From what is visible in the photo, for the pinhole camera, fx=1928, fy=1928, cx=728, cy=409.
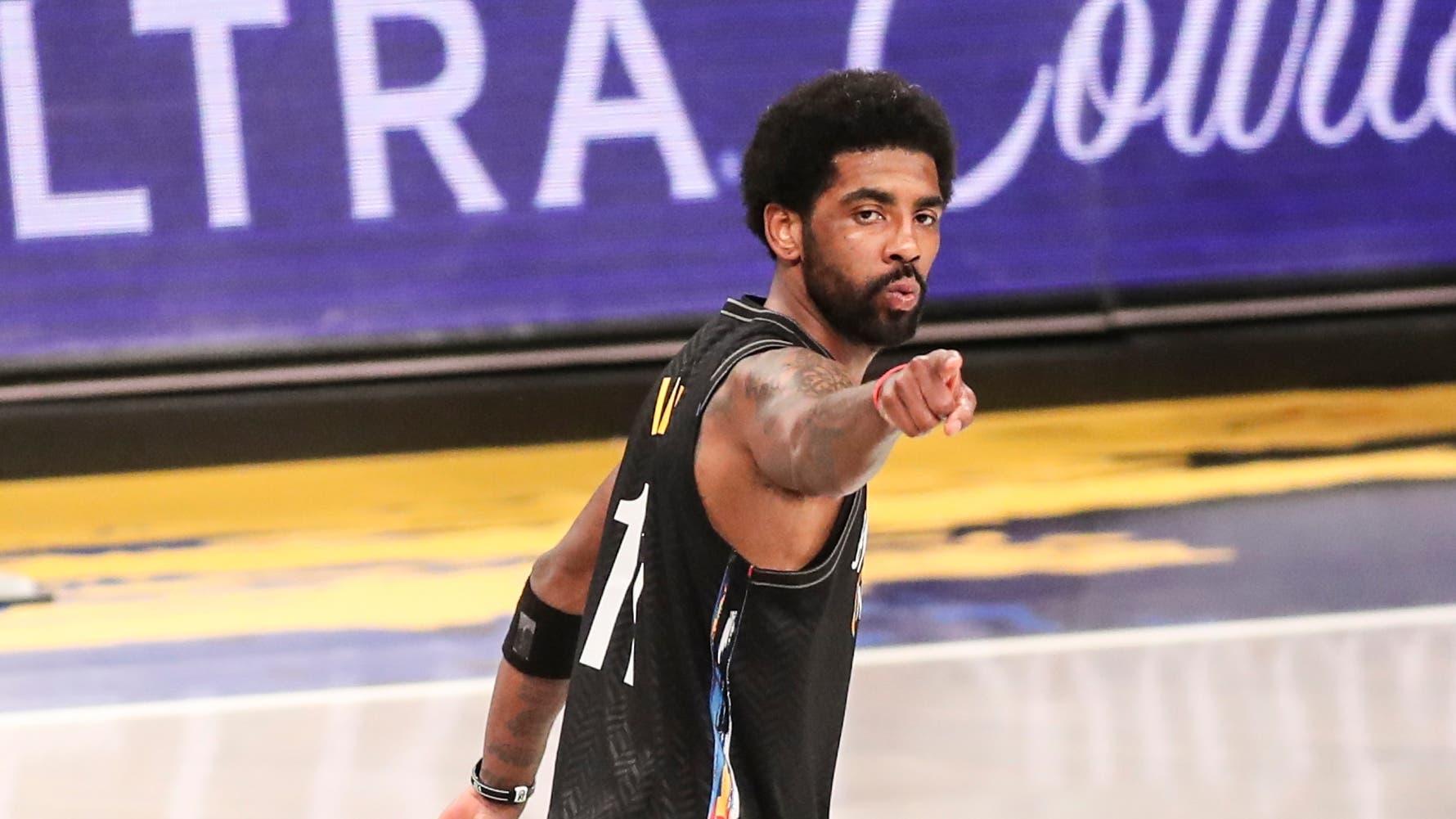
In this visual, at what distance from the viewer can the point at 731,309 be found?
2184 millimetres

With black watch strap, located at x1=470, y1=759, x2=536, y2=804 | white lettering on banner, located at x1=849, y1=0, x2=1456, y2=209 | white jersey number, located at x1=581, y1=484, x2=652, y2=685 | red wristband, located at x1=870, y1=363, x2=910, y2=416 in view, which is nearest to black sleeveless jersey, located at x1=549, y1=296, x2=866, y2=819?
white jersey number, located at x1=581, y1=484, x2=652, y2=685

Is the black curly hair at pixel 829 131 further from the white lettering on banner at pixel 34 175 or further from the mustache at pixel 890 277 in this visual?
the white lettering on banner at pixel 34 175

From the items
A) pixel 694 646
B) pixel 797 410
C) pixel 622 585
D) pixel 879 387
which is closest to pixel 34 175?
pixel 622 585

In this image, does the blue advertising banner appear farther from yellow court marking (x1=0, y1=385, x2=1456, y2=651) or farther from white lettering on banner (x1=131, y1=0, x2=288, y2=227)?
yellow court marking (x1=0, y1=385, x2=1456, y2=651)

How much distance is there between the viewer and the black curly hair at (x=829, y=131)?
2139mm

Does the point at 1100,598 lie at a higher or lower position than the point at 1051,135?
lower

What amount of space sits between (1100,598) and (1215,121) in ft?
8.36

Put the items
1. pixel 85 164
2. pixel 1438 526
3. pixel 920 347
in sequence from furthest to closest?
pixel 920 347, pixel 85 164, pixel 1438 526

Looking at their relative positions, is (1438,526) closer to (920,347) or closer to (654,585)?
(920,347)

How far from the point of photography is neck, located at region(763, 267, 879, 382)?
214 cm

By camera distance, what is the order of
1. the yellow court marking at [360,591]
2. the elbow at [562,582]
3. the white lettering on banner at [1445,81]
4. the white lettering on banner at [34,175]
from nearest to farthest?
the elbow at [562,582]
the yellow court marking at [360,591]
the white lettering on banner at [34,175]
the white lettering on banner at [1445,81]

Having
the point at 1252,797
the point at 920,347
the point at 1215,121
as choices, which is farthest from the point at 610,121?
the point at 1252,797

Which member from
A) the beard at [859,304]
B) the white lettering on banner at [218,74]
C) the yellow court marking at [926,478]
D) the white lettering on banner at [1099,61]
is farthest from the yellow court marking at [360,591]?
the beard at [859,304]

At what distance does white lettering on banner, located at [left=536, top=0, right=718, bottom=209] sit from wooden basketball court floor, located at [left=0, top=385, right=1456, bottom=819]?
1052mm
